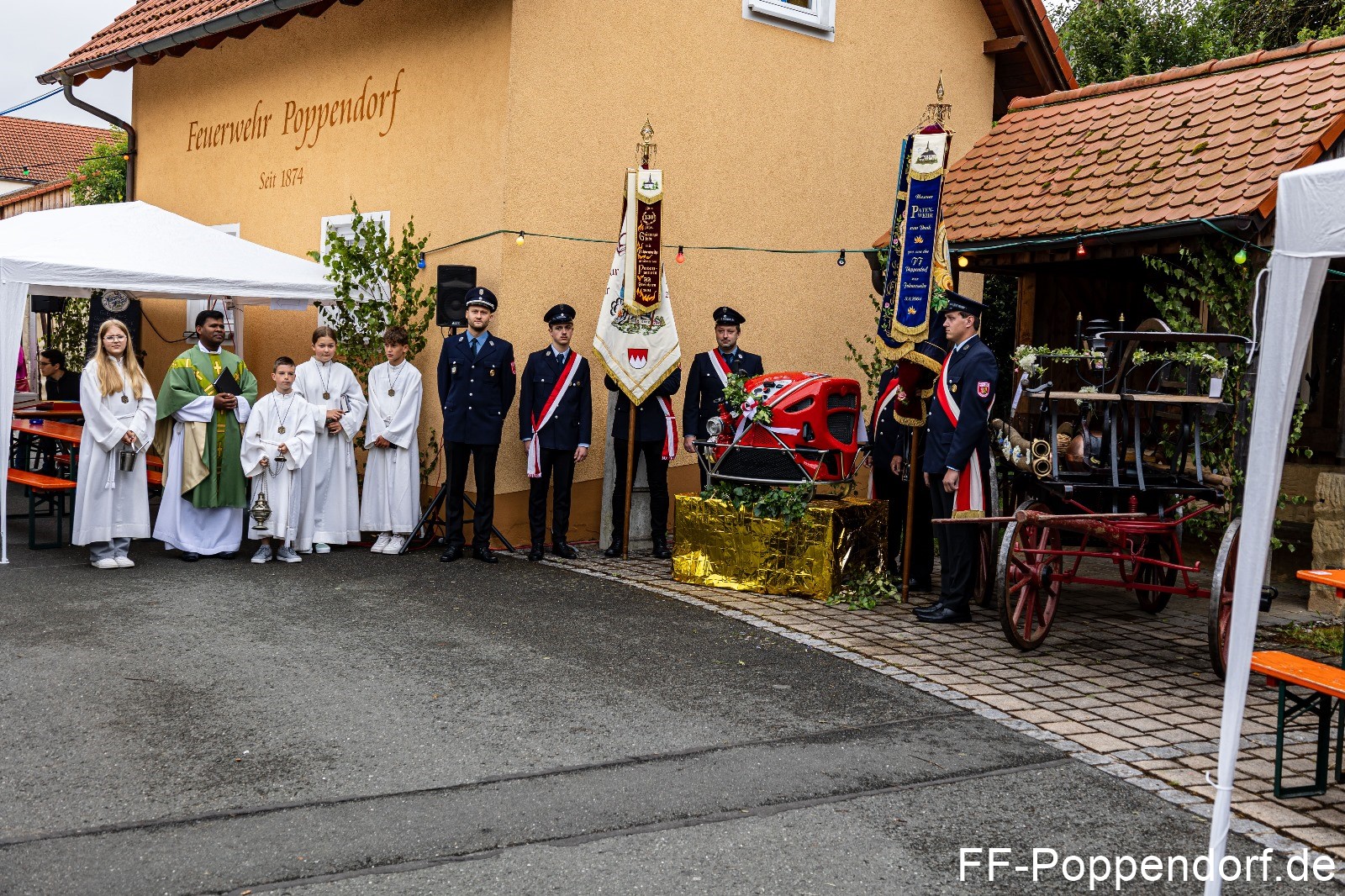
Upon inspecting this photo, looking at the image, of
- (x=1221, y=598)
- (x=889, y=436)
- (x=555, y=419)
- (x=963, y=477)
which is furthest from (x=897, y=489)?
(x=1221, y=598)

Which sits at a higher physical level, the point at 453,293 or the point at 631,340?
the point at 453,293

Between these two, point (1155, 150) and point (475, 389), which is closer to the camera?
point (475, 389)

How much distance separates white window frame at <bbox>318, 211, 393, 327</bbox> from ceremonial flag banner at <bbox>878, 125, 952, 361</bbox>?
514 cm

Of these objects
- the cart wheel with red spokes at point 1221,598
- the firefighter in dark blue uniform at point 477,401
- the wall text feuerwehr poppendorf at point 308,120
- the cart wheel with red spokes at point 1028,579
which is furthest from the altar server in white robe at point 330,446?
the cart wheel with red spokes at point 1221,598

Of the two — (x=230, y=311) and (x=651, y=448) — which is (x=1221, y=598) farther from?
(x=230, y=311)

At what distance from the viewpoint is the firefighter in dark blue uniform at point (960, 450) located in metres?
8.05

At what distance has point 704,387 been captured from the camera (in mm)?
10586

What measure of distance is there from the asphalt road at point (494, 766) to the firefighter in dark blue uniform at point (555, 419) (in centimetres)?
219

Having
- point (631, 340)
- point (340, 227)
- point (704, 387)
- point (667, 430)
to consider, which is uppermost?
point (340, 227)

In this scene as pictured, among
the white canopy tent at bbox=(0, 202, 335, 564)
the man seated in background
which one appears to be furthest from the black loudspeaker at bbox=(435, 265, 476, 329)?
the man seated in background

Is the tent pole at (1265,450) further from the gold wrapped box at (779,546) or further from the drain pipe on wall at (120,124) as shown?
the drain pipe on wall at (120,124)

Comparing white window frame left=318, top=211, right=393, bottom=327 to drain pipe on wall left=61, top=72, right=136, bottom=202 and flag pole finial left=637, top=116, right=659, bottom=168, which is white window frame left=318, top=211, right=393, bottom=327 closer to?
flag pole finial left=637, top=116, right=659, bottom=168

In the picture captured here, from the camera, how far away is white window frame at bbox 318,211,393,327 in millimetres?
11805

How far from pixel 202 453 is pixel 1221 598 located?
709 centimetres
